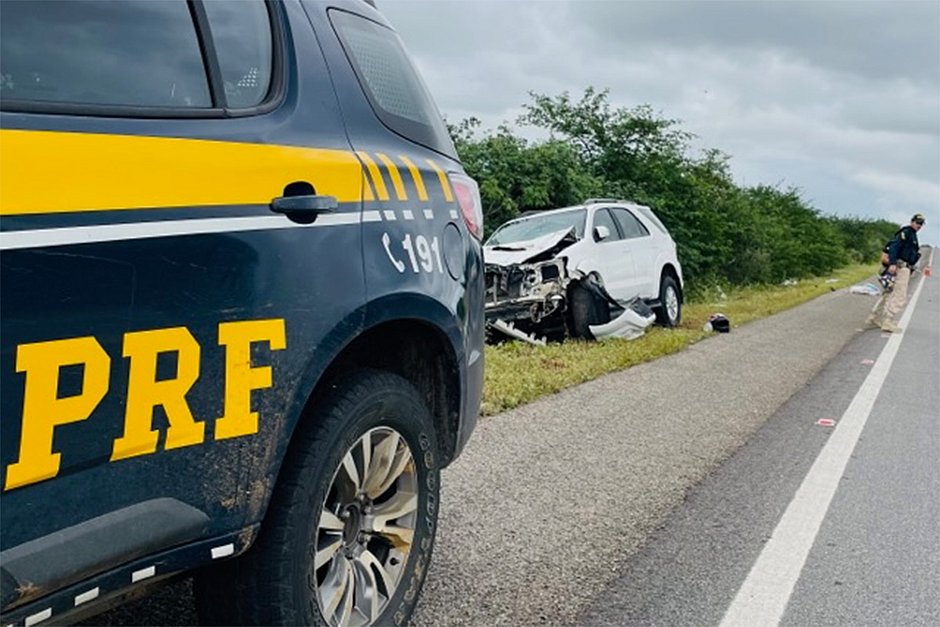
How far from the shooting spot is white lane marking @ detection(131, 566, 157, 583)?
6.49 ft

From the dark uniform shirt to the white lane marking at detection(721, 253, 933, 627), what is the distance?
852cm

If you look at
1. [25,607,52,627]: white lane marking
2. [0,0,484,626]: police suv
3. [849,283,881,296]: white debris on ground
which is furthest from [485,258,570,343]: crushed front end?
[849,283,881,296]: white debris on ground

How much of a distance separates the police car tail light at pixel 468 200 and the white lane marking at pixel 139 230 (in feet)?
2.92

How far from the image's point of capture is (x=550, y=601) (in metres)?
→ 3.36

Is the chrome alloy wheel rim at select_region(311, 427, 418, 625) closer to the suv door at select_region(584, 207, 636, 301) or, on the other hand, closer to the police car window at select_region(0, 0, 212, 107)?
the police car window at select_region(0, 0, 212, 107)

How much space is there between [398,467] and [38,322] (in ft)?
4.44

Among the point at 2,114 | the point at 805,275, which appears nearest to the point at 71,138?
the point at 2,114

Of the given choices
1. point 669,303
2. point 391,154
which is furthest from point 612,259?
point 391,154

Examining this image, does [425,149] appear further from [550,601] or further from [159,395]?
[550,601]

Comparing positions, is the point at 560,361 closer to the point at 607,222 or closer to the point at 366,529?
the point at 607,222

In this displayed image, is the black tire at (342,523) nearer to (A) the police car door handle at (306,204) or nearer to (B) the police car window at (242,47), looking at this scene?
(A) the police car door handle at (306,204)

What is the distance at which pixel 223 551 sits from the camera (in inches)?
85.7

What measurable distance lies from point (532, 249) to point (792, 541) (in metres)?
6.99

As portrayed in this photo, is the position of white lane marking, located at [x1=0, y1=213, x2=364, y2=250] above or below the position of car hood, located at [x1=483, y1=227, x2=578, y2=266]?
above
